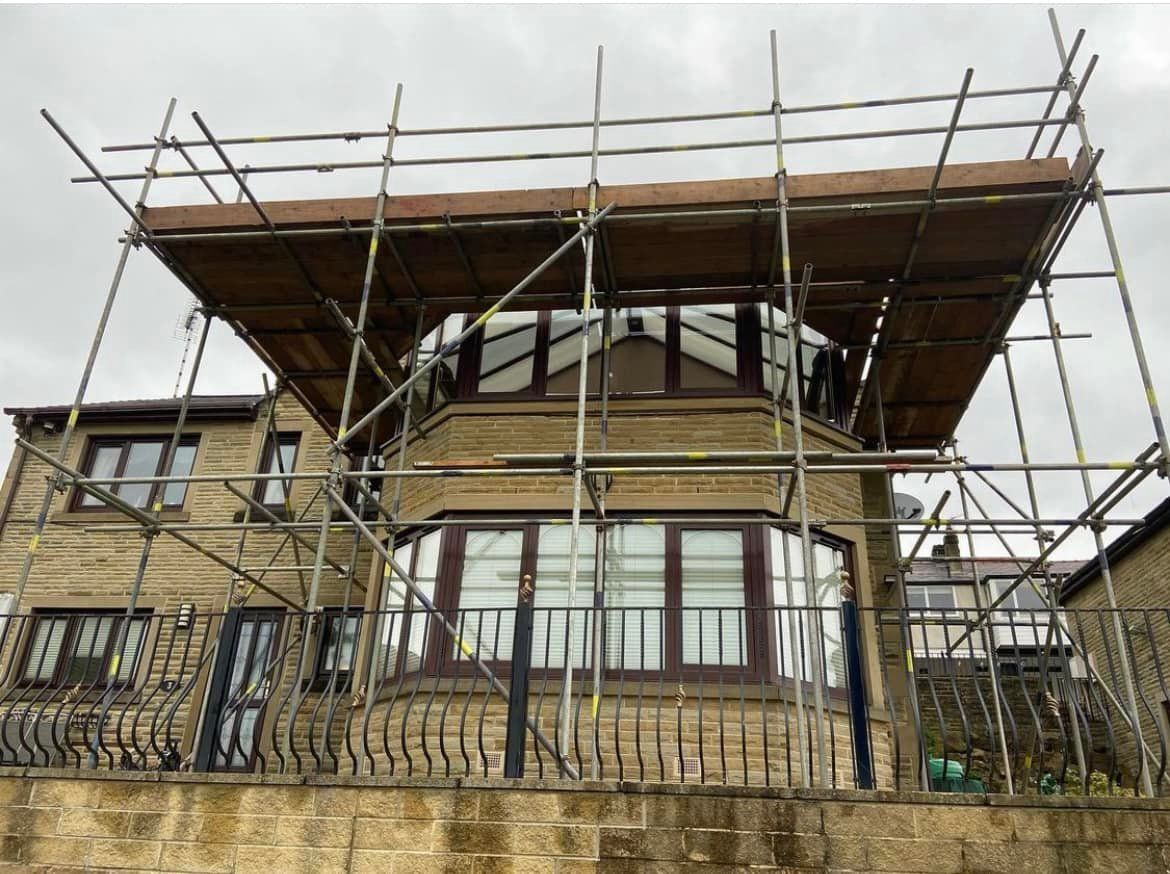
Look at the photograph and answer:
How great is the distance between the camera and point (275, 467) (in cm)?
1445

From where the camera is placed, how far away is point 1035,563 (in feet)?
27.2

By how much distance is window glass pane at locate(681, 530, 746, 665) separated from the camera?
7910 mm

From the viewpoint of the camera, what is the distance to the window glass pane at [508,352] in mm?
Answer: 9836

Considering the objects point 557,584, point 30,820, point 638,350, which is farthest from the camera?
point 638,350

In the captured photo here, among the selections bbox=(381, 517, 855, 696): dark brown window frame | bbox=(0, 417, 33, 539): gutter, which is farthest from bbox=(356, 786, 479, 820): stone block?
bbox=(0, 417, 33, 539): gutter

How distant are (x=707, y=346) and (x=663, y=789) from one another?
5.67m

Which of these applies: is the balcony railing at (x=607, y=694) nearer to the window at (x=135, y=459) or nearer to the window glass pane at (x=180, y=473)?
the window glass pane at (x=180, y=473)

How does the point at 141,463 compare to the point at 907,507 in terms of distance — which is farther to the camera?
the point at 141,463

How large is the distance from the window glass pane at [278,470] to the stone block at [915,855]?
10.9 metres

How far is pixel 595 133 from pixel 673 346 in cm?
237

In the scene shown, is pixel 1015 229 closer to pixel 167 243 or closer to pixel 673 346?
pixel 673 346

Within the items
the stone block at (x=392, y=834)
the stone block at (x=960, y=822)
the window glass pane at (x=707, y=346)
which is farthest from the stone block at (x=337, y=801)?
the window glass pane at (x=707, y=346)

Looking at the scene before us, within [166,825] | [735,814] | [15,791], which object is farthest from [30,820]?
[735,814]

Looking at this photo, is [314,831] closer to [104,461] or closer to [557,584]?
[557,584]
